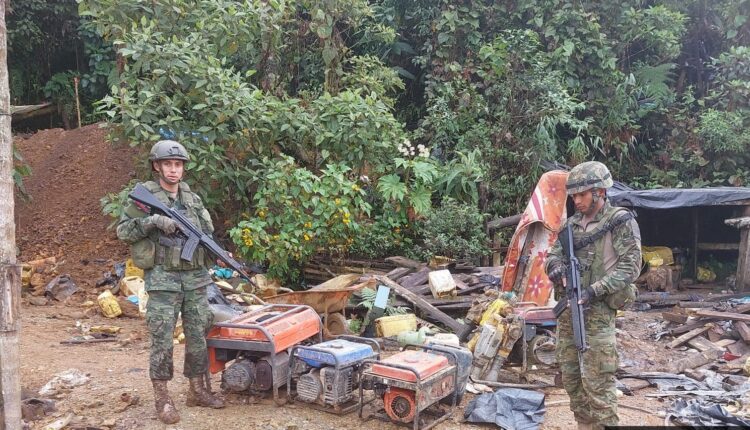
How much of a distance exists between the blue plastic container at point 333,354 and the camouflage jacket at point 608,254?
1.75 meters

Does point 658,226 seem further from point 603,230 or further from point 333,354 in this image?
point 333,354

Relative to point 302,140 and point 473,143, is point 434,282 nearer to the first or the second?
point 302,140

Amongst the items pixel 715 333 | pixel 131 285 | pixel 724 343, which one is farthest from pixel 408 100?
pixel 724 343

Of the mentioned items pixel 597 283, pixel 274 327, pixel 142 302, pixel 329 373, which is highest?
pixel 597 283

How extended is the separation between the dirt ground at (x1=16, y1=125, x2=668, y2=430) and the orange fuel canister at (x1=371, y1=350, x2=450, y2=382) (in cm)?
53

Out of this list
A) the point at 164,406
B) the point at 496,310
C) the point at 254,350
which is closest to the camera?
the point at 164,406

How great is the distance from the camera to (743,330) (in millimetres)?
7418

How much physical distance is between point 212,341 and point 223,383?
39 cm

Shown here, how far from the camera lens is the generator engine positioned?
5.01 meters

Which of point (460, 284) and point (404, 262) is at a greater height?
point (404, 262)

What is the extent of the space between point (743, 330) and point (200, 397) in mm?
6386

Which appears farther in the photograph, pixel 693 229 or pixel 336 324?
pixel 693 229

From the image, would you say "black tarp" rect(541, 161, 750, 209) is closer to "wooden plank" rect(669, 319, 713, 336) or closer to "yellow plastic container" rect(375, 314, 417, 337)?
"wooden plank" rect(669, 319, 713, 336)

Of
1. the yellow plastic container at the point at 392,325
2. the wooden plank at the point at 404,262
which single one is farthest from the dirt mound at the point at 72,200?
the yellow plastic container at the point at 392,325
